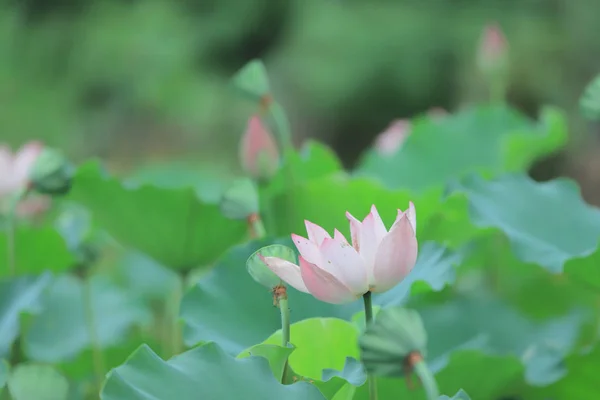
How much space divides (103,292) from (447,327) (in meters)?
0.32

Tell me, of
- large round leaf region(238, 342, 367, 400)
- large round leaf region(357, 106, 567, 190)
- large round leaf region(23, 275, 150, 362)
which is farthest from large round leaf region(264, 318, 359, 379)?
large round leaf region(357, 106, 567, 190)

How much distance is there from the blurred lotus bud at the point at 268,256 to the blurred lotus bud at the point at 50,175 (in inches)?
8.8

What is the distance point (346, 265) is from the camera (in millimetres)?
337

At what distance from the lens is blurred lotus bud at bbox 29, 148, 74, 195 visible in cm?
54

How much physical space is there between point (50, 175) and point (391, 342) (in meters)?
0.32

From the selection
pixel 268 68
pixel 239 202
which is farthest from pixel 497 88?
pixel 268 68

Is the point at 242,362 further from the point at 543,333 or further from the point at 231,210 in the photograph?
the point at 543,333

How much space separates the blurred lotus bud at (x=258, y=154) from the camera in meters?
0.60

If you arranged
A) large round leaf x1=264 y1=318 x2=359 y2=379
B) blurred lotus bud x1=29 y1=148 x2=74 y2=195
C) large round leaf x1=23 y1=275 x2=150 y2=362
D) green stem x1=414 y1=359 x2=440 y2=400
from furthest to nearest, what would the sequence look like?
large round leaf x1=23 y1=275 x2=150 y2=362, blurred lotus bud x1=29 y1=148 x2=74 y2=195, large round leaf x1=264 y1=318 x2=359 y2=379, green stem x1=414 y1=359 x2=440 y2=400

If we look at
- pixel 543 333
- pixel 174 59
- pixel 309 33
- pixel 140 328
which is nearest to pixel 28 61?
pixel 174 59

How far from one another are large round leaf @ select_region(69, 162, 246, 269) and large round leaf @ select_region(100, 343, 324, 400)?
240mm

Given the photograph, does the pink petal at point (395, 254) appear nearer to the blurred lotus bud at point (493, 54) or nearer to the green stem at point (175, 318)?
the green stem at point (175, 318)

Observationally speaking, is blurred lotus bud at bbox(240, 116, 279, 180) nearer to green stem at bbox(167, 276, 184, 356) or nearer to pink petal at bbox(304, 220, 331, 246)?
green stem at bbox(167, 276, 184, 356)

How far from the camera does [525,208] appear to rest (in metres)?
0.56
